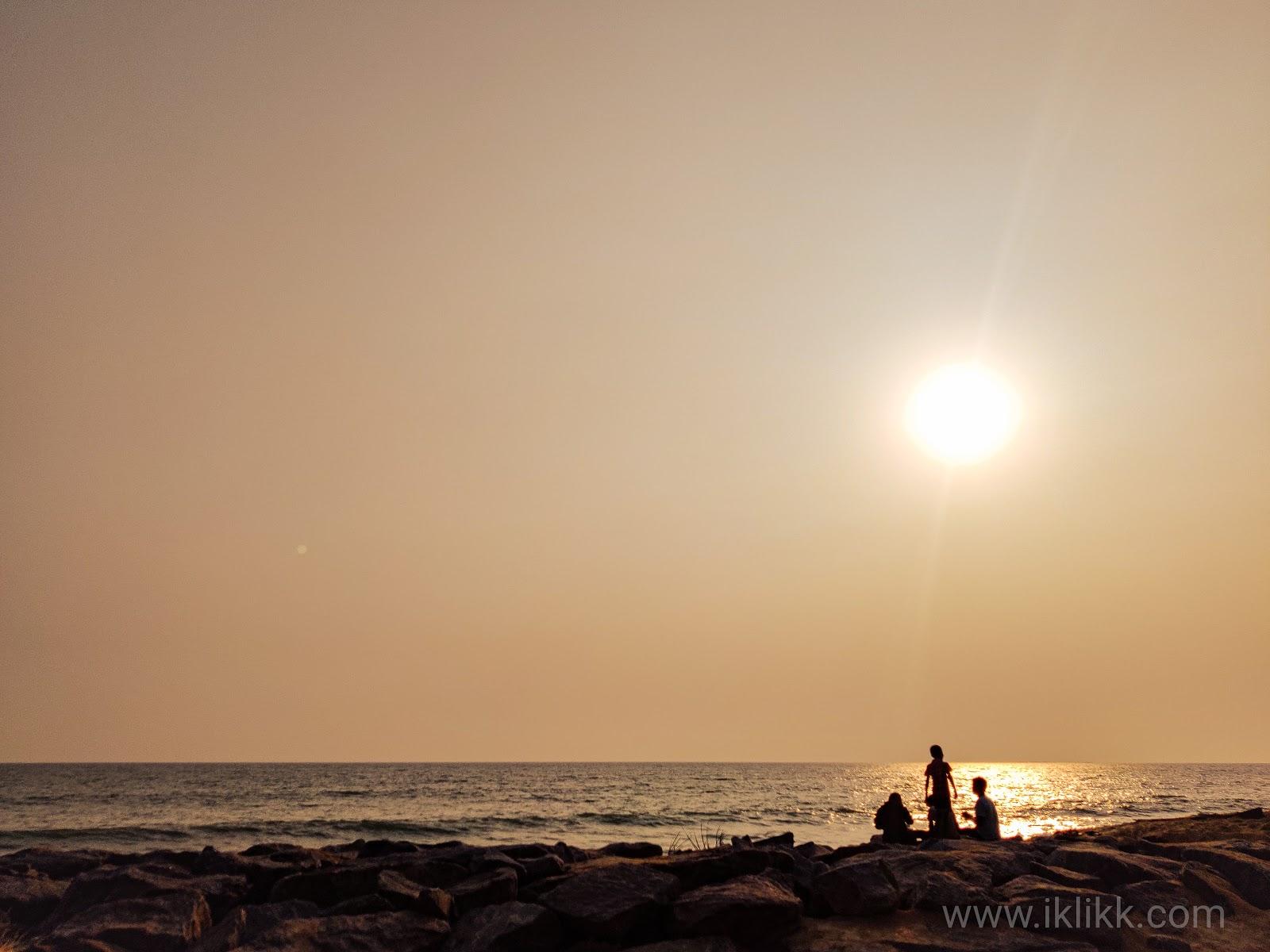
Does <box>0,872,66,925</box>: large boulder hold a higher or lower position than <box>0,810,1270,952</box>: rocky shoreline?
lower

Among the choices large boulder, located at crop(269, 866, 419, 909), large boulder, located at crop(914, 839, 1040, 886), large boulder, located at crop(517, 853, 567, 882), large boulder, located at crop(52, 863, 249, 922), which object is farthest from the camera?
large boulder, located at crop(517, 853, 567, 882)

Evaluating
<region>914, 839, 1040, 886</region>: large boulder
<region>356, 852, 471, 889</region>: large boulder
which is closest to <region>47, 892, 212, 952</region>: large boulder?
<region>356, 852, 471, 889</region>: large boulder

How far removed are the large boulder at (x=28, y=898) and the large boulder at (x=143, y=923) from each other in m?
1.02

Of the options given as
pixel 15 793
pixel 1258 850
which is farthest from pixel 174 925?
pixel 15 793

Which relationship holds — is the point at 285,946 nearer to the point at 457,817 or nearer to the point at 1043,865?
the point at 1043,865

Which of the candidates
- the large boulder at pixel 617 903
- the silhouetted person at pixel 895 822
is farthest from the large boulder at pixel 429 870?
the silhouetted person at pixel 895 822

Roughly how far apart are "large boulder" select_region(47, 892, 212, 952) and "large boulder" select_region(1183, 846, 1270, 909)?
1115 cm

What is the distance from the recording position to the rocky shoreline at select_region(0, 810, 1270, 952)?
775cm

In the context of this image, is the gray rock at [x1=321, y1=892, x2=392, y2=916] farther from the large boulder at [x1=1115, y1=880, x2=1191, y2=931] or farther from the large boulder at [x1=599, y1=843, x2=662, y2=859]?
the large boulder at [x1=1115, y1=880, x2=1191, y2=931]

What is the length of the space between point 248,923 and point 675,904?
410cm

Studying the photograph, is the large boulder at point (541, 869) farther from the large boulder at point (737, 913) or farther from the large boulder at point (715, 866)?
the large boulder at point (737, 913)

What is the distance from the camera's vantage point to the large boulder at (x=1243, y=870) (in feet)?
30.8

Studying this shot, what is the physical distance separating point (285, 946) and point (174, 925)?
1.96 metres

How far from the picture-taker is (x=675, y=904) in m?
7.96
